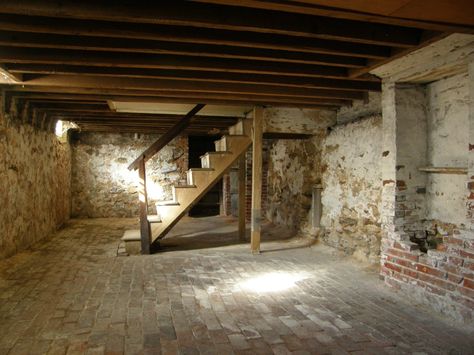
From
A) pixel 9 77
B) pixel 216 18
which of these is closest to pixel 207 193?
pixel 9 77

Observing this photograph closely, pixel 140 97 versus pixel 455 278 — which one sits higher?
pixel 140 97

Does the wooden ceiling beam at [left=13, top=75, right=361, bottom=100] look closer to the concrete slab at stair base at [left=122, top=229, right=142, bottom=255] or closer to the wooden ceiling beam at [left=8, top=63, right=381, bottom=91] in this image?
the wooden ceiling beam at [left=8, top=63, right=381, bottom=91]

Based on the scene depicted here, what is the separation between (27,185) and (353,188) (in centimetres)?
492

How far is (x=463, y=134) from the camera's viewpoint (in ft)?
11.1

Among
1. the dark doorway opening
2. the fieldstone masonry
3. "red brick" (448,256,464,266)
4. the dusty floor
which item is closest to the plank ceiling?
the fieldstone masonry

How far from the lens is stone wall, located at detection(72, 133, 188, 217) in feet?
29.8

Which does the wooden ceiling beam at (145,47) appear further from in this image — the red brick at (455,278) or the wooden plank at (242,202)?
the wooden plank at (242,202)

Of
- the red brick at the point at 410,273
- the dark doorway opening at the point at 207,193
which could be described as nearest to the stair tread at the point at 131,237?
the red brick at the point at 410,273

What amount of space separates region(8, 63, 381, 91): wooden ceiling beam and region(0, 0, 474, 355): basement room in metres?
0.02

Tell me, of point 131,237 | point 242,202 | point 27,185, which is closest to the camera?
point 131,237

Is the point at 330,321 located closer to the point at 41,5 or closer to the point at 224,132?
the point at 41,5

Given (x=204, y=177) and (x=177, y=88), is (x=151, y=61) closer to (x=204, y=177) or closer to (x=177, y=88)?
(x=177, y=88)

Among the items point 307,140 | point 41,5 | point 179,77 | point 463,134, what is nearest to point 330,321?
point 463,134

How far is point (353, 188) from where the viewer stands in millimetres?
5203
